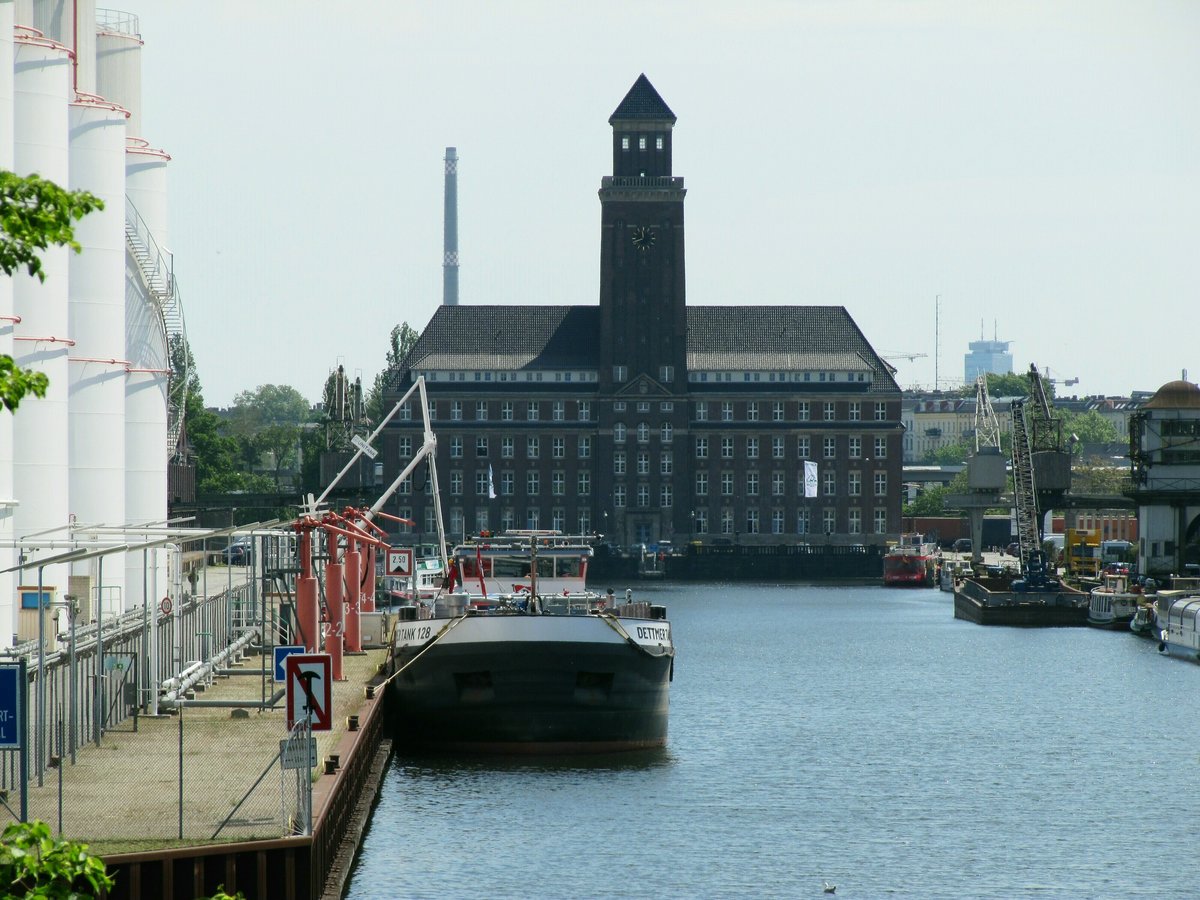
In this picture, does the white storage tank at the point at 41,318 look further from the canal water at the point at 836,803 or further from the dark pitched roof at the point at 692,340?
the dark pitched roof at the point at 692,340

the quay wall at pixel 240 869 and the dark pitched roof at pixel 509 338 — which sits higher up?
the dark pitched roof at pixel 509 338

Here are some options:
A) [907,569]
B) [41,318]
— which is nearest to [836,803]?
[41,318]

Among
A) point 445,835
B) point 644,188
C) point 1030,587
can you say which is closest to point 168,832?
point 445,835

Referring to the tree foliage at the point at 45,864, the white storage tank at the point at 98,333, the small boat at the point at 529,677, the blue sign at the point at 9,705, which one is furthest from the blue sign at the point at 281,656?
Result: the tree foliage at the point at 45,864

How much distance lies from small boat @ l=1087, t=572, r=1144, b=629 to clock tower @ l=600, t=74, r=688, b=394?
76.9 meters

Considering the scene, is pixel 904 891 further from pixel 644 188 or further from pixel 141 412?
pixel 644 188

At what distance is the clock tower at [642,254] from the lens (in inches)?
7367

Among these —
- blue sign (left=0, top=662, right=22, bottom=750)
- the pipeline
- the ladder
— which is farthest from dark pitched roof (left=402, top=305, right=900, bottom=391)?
blue sign (left=0, top=662, right=22, bottom=750)

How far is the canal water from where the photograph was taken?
117 ft

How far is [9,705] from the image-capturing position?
2666 centimetres

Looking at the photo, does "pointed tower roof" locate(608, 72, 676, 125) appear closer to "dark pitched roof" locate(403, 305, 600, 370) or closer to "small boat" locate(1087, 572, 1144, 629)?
"dark pitched roof" locate(403, 305, 600, 370)

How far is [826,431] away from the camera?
194m

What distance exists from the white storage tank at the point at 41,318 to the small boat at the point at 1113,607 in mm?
73589

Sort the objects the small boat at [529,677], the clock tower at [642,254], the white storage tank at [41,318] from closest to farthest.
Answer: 1. the small boat at [529,677]
2. the white storage tank at [41,318]
3. the clock tower at [642,254]
